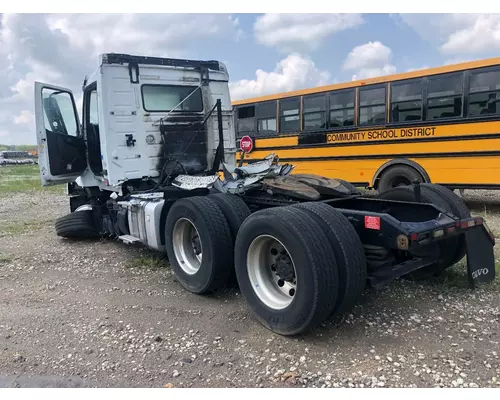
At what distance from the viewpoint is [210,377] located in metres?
3.10

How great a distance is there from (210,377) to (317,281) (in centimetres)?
100

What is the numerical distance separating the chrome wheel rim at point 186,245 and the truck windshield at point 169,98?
216cm

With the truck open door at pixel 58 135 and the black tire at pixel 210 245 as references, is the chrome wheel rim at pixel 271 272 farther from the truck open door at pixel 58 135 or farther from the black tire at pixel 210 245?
the truck open door at pixel 58 135

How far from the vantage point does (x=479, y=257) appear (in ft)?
13.2

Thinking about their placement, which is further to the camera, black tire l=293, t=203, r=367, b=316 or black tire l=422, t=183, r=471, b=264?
black tire l=422, t=183, r=471, b=264

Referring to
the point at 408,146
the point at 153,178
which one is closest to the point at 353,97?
the point at 408,146

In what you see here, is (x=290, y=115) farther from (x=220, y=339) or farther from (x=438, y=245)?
(x=220, y=339)

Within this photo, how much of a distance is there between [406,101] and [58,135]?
6757 mm

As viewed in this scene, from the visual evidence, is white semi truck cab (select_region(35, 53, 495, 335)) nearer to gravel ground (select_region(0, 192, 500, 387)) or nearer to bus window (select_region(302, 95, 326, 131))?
gravel ground (select_region(0, 192, 500, 387))

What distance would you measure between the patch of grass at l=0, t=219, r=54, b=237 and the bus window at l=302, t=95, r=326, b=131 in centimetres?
628

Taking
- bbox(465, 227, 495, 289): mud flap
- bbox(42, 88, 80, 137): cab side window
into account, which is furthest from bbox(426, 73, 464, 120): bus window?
bbox(42, 88, 80, 137): cab side window

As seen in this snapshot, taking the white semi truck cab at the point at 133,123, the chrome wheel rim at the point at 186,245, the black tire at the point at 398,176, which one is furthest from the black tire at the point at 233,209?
the black tire at the point at 398,176

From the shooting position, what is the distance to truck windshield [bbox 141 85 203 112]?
6344mm

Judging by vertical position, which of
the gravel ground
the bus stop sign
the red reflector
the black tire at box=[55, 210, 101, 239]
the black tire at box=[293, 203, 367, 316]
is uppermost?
the bus stop sign
